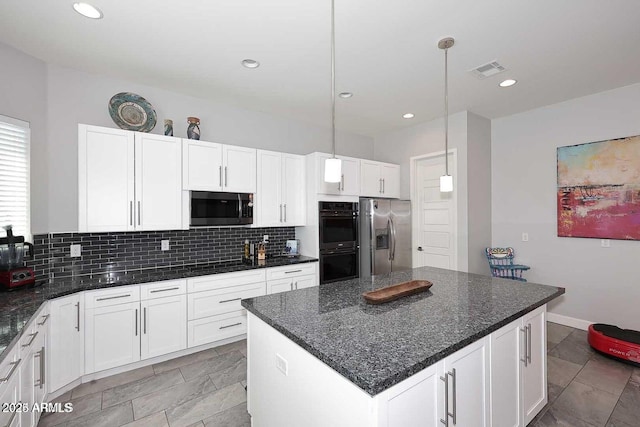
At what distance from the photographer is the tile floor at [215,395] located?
81.0 inches

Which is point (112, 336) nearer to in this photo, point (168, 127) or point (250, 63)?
point (168, 127)

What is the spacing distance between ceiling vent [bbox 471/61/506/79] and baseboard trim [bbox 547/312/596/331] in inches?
125

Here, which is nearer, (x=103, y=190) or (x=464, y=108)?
(x=103, y=190)

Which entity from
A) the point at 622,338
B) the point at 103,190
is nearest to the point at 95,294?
the point at 103,190

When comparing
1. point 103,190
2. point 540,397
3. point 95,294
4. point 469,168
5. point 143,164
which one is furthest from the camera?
point 469,168

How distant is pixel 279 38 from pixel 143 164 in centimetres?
176

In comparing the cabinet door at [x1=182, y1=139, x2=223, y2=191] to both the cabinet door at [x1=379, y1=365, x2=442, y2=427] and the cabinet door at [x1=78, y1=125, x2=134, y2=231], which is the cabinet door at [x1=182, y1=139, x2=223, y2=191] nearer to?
the cabinet door at [x1=78, y1=125, x2=134, y2=231]

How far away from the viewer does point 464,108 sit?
150 inches

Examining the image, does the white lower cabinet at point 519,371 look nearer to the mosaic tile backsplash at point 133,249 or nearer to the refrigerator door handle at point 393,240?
the refrigerator door handle at point 393,240

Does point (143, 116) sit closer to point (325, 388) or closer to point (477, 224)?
point (325, 388)

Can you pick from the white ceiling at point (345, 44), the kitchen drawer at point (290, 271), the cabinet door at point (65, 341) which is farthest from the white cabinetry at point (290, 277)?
the white ceiling at point (345, 44)

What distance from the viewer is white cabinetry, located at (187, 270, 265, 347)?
2.95 m

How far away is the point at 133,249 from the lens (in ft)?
10.1

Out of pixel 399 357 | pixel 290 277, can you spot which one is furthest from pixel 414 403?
pixel 290 277
